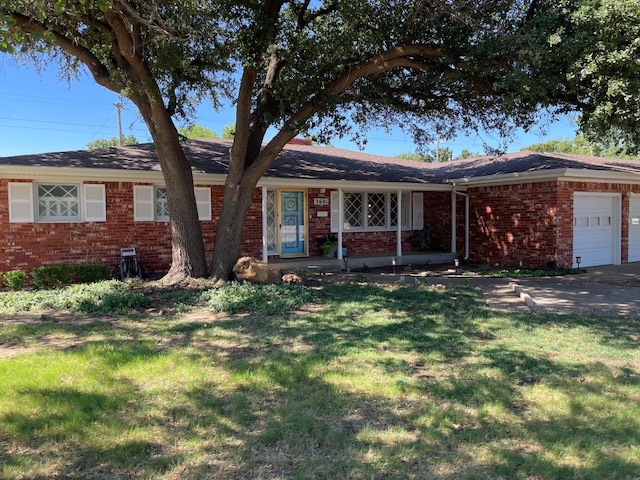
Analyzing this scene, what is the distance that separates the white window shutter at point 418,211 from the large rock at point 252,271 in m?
8.38

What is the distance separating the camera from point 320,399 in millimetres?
4031

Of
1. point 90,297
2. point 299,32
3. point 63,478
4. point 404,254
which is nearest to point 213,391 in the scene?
point 63,478

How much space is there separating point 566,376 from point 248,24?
8160mm

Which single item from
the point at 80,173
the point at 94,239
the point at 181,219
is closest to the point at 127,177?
the point at 80,173

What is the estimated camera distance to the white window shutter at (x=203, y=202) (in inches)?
475

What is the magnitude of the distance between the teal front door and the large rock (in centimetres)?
425

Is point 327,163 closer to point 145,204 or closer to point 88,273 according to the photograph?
point 145,204

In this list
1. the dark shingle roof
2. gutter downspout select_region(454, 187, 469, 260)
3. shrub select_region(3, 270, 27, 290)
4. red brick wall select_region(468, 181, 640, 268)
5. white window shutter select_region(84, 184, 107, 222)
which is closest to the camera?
shrub select_region(3, 270, 27, 290)

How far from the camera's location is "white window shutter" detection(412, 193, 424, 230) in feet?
54.7

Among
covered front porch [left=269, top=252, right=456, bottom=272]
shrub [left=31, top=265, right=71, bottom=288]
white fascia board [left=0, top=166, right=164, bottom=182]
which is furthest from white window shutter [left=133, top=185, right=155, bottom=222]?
covered front porch [left=269, top=252, right=456, bottom=272]

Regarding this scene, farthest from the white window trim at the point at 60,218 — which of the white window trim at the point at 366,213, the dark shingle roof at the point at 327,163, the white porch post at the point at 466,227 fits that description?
the white porch post at the point at 466,227

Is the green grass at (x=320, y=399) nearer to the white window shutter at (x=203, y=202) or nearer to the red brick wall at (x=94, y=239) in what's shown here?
the red brick wall at (x=94, y=239)

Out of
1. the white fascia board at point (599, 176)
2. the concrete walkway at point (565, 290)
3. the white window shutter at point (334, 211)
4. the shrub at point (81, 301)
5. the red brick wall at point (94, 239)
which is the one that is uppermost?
the white fascia board at point (599, 176)

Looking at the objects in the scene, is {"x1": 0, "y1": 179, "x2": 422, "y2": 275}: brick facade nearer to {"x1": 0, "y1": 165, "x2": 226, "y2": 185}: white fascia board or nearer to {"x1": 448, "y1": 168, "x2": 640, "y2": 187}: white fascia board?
{"x1": 0, "y1": 165, "x2": 226, "y2": 185}: white fascia board
